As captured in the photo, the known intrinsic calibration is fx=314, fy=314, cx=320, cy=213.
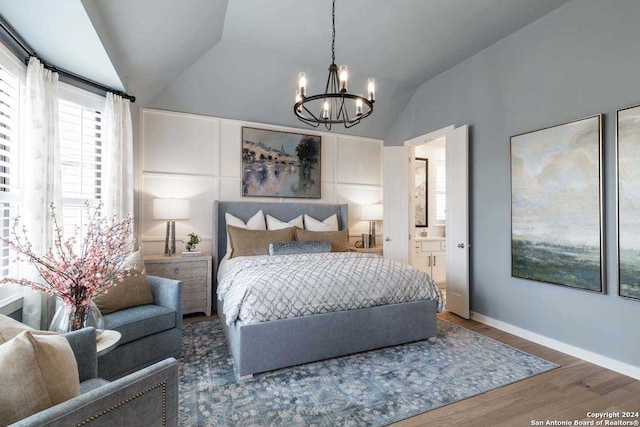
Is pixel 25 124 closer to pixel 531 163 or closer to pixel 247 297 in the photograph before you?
pixel 247 297

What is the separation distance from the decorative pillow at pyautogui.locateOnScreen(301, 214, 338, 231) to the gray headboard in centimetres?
15

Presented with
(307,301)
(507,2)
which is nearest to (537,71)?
(507,2)

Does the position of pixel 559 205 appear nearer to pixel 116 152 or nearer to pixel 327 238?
pixel 327 238

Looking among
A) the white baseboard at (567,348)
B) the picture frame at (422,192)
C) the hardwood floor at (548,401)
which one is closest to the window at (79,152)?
the hardwood floor at (548,401)

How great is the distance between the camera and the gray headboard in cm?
438

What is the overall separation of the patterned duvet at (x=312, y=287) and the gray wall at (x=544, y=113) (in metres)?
1.04

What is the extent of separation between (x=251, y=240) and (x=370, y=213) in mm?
2079

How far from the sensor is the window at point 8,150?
212 centimetres

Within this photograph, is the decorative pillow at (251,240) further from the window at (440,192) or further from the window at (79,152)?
the window at (440,192)

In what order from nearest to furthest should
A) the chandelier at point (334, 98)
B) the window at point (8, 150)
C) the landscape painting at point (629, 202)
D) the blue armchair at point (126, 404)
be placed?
1. the blue armchair at point (126, 404)
2. the window at point (8, 150)
3. the chandelier at point (334, 98)
4. the landscape painting at point (629, 202)

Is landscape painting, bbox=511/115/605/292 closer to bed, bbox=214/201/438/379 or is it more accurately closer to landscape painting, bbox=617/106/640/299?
landscape painting, bbox=617/106/640/299

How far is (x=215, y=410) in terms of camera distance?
204cm

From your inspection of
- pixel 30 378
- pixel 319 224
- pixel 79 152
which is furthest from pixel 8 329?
pixel 319 224

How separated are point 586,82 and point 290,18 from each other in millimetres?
2881
